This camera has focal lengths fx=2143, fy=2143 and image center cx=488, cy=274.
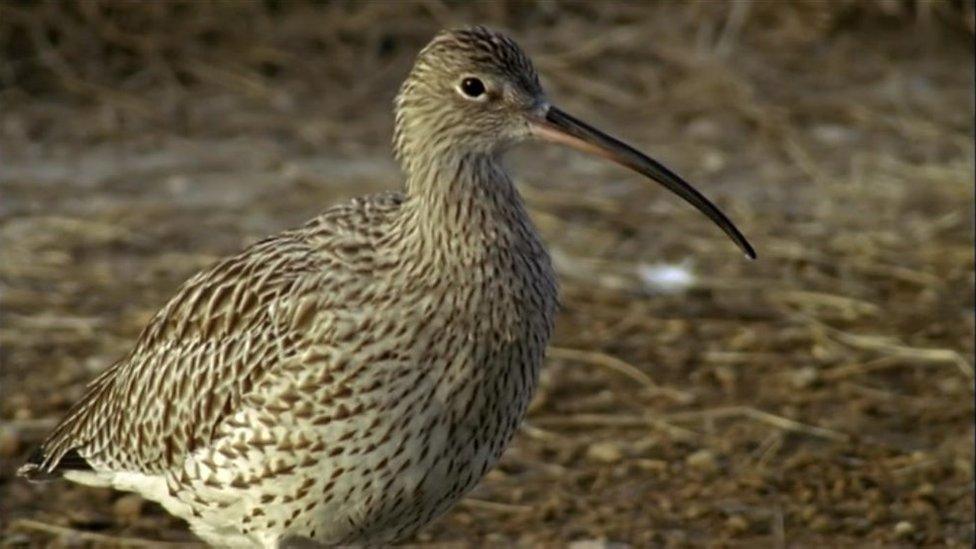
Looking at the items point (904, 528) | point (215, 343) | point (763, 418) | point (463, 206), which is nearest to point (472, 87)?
point (463, 206)

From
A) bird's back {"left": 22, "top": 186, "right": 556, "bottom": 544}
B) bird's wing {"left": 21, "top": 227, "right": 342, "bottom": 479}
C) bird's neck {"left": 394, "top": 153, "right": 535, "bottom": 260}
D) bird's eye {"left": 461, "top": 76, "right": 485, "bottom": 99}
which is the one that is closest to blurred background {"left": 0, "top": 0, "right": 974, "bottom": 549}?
bird's wing {"left": 21, "top": 227, "right": 342, "bottom": 479}

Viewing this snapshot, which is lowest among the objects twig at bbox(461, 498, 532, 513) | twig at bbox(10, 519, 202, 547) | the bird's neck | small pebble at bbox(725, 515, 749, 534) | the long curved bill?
twig at bbox(10, 519, 202, 547)

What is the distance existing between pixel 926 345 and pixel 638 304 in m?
1.22

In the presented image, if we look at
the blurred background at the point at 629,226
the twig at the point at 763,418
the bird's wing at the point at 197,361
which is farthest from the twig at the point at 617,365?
the bird's wing at the point at 197,361

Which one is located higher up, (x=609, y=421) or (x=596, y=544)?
(x=609, y=421)

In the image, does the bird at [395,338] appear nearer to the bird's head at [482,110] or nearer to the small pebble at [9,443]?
the bird's head at [482,110]

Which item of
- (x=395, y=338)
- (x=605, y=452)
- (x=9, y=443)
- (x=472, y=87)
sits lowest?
(x=9, y=443)

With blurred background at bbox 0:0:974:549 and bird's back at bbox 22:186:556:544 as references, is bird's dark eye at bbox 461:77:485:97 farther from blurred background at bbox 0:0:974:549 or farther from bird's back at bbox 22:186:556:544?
blurred background at bbox 0:0:974:549

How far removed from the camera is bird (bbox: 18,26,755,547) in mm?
5559

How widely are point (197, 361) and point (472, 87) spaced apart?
3.70ft

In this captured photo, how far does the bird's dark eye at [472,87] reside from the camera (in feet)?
18.9

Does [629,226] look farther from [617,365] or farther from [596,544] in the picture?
[596,544]

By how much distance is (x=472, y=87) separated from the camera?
5781mm

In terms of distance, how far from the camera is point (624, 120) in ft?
36.7
